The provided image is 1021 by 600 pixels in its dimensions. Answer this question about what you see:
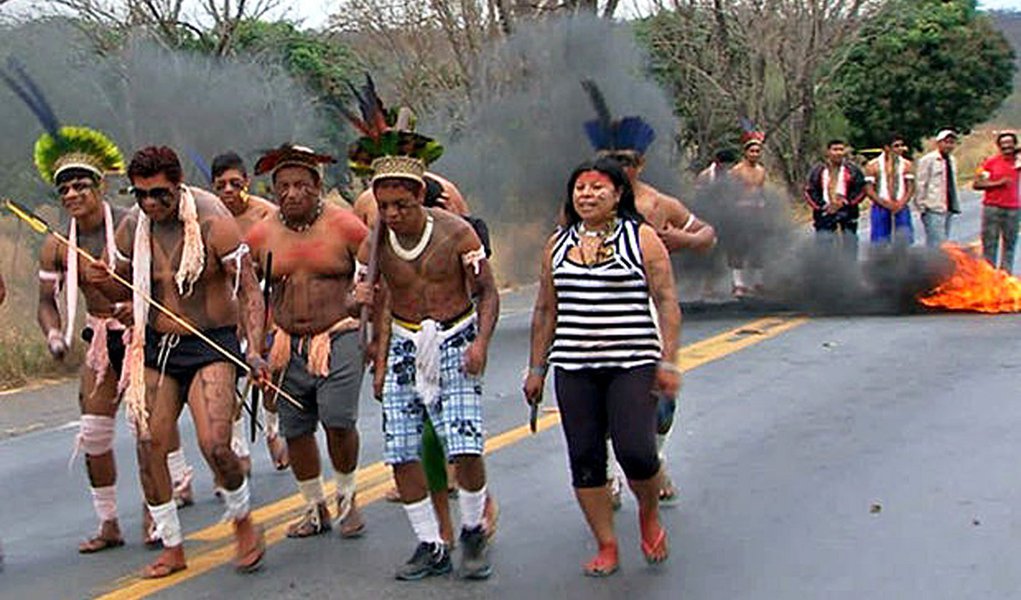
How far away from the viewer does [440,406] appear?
716cm

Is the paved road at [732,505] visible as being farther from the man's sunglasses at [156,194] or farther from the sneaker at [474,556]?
the man's sunglasses at [156,194]

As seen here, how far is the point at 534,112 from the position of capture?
682 inches

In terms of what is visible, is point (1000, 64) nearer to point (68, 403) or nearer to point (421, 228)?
point (68, 403)

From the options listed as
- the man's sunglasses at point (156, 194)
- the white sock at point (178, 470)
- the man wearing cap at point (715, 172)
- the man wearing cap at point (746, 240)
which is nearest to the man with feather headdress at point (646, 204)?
the man's sunglasses at point (156, 194)

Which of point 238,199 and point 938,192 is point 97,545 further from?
point 938,192

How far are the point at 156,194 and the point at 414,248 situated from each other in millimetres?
1096

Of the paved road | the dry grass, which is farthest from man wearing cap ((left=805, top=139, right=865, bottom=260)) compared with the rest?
the dry grass

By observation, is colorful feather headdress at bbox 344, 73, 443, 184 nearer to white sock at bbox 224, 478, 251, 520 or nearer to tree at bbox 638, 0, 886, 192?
white sock at bbox 224, 478, 251, 520

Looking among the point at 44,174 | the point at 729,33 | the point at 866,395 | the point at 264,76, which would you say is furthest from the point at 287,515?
the point at 729,33

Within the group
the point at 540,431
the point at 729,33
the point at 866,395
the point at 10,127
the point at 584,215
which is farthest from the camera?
the point at 729,33

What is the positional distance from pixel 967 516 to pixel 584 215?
242cm

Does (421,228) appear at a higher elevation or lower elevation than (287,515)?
higher

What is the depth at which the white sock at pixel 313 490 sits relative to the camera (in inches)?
314

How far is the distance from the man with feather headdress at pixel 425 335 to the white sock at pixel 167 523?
36.5 inches
